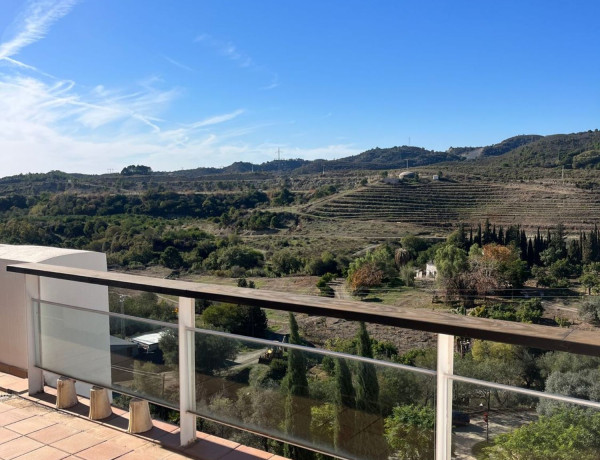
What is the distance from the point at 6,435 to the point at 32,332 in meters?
0.71

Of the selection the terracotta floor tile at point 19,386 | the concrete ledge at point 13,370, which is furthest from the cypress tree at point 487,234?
the terracotta floor tile at point 19,386

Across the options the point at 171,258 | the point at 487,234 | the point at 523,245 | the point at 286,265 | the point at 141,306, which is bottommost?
the point at 286,265

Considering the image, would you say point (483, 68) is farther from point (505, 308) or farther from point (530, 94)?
point (505, 308)

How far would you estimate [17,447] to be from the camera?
245 centimetres

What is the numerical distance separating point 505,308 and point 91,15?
33.6 metres

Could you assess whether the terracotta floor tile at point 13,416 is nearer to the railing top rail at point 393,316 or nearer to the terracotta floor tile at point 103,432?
the terracotta floor tile at point 103,432

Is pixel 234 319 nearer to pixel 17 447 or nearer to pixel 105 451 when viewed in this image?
pixel 105 451

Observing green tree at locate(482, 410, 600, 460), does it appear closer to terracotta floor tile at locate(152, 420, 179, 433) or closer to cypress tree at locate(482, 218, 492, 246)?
terracotta floor tile at locate(152, 420, 179, 433)

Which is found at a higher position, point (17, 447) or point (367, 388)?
point (367, 388)

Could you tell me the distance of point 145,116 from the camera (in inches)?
2175

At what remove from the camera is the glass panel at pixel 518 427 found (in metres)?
1.46

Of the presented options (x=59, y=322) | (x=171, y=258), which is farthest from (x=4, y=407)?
(x=171, y=258)

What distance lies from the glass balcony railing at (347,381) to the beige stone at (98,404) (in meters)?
0.06

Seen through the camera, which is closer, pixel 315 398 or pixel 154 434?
pixel 315 398
